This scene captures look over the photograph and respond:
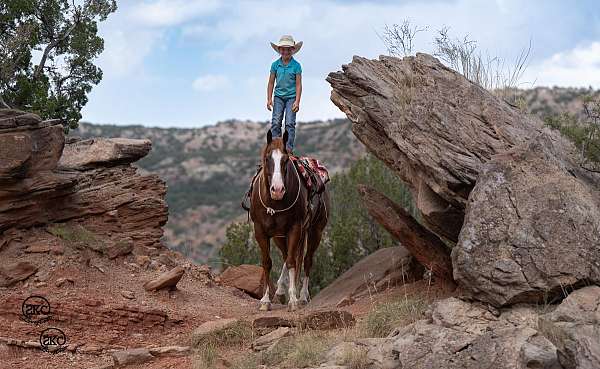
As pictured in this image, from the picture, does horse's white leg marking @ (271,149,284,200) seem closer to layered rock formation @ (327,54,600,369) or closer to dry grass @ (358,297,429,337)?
layered rock formation @ (327,54,600,369)

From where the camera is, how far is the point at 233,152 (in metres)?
61.2

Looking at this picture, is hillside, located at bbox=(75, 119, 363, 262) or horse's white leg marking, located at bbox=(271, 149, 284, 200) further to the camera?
hillside, located at bbox=(75, 119, 363, 262)

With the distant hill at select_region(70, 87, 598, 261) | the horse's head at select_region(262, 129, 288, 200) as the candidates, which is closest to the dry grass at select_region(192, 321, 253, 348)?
the horse's head at select_region(262, 129, 288, 200)

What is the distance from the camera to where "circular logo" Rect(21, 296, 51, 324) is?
35.3ft

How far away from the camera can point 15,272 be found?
11781mm

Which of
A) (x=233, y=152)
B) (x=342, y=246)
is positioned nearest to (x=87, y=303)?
(x=342, y=246)

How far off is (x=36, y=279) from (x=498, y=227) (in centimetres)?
715

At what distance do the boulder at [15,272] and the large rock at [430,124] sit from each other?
532 cm

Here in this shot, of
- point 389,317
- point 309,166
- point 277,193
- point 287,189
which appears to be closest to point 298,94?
point 309,166

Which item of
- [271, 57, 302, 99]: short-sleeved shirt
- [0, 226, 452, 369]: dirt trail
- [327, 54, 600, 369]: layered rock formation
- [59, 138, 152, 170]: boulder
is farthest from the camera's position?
[59, 138, 152, 170]: boulder

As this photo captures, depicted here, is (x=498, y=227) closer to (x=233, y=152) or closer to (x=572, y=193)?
(x=572, y=193)

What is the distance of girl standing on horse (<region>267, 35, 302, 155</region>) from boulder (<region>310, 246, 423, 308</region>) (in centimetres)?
246

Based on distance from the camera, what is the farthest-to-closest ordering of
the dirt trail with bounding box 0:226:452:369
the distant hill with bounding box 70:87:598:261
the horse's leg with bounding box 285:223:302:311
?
1. the distant hill with bounding box 70:87:598:261
2. the horse's leg with bounding box 285:223:302:311
3. the dirt trail with bounding box 0:226:452:369

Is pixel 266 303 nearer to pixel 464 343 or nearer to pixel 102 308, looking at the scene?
pixel 102 308
